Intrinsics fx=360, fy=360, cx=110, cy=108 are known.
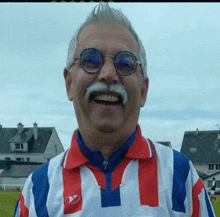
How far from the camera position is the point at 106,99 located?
2.47 m

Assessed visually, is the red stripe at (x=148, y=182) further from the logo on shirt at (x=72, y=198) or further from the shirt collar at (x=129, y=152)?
the logo on shirt at (x=72, y=198)

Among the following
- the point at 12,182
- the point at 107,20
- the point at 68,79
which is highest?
the point at 107,20

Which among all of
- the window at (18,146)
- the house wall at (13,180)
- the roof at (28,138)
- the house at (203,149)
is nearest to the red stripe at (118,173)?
the house wall at (13,180)

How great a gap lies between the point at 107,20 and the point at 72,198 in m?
1.34

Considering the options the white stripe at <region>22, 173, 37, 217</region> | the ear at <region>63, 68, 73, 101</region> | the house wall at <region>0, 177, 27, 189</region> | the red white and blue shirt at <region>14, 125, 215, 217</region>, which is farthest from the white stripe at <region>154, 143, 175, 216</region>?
the house wall at <region>0, 177, 27, 189</region>

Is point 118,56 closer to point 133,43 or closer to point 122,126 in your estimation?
point 133,43

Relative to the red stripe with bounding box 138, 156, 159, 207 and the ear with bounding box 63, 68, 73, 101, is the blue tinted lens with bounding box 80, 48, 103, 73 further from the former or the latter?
the red stripe with bounding box 138, 156, 159, 207

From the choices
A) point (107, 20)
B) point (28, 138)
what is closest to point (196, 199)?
point (107, 20)

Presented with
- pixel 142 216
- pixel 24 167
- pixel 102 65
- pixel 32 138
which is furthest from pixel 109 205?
pixel 32 138

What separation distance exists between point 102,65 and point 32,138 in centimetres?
3538

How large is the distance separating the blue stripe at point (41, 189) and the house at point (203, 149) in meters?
32.3

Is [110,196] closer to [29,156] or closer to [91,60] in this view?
[91,60]

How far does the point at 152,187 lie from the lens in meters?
2.65

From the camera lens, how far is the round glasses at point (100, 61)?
8.25ft
